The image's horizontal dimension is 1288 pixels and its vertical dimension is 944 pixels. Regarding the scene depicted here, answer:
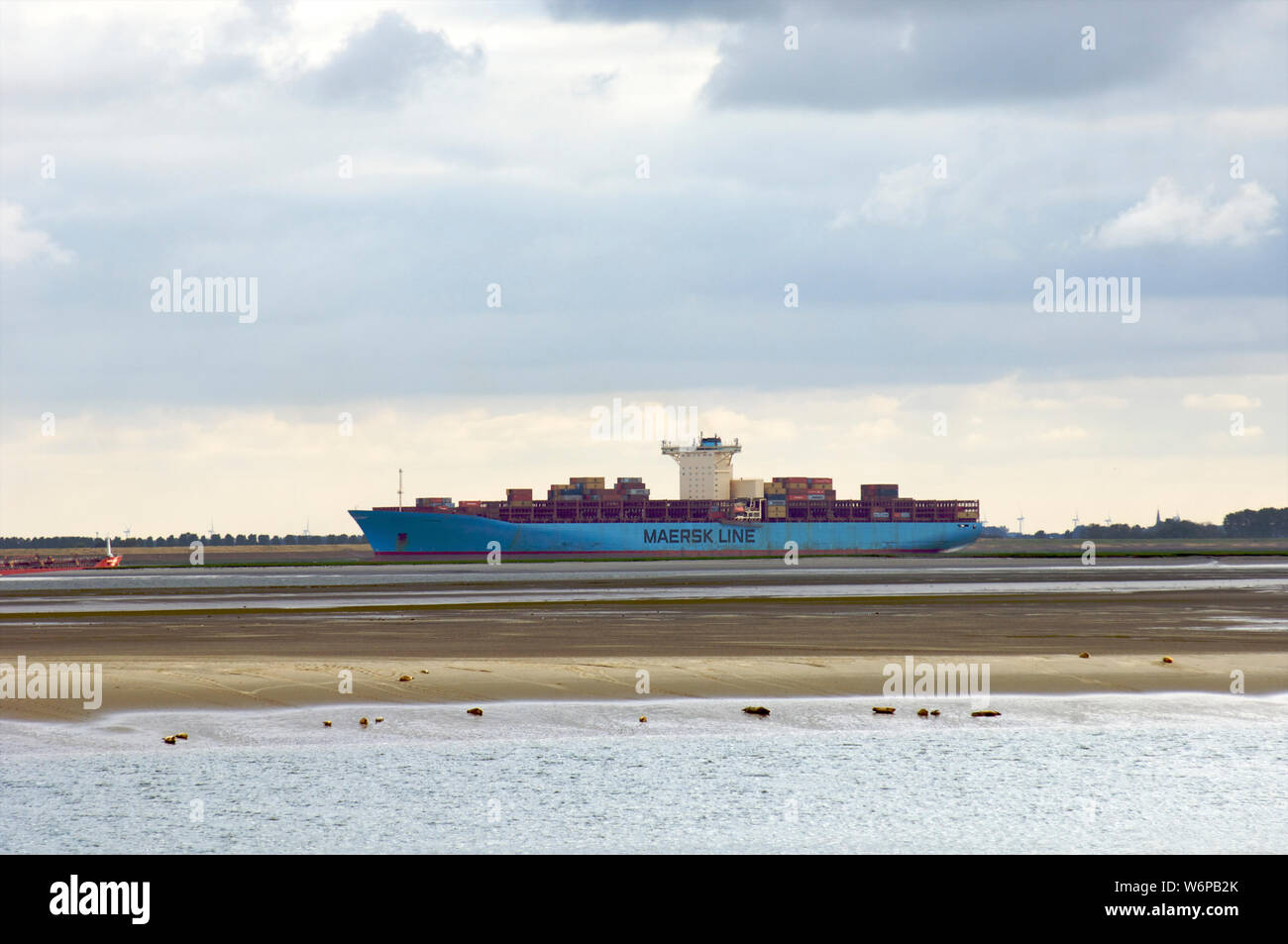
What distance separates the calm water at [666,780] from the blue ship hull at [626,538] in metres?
103

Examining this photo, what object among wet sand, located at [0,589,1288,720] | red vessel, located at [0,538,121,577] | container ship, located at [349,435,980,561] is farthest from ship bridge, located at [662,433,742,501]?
wet sand, located at [0,589,1288,720]

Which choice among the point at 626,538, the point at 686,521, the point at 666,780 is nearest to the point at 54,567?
the point at 626,538

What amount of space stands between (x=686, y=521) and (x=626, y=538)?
1016cm

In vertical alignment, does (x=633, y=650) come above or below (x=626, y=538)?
above

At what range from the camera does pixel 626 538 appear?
462ft

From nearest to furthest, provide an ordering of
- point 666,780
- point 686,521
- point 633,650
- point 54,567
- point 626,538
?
point 666,780 < point 633,650 < point 54,567 < point 626,538 < point 686,521

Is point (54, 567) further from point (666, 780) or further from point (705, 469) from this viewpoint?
point (666, 780)

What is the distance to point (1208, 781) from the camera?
48.9 ft

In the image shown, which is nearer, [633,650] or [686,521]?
[633,650]

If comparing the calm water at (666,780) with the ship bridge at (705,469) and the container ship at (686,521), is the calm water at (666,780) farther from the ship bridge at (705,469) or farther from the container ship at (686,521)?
the ship bridge at (705,469)

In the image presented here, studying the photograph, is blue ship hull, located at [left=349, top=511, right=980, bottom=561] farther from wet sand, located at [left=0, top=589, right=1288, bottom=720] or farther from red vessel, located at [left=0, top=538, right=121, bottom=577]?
wet sand, located at [left=0, top=589, right=1288, bottom=720]

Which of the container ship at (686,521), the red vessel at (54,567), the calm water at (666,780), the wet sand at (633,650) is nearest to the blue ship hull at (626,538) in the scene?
the container ship at (686,521)
